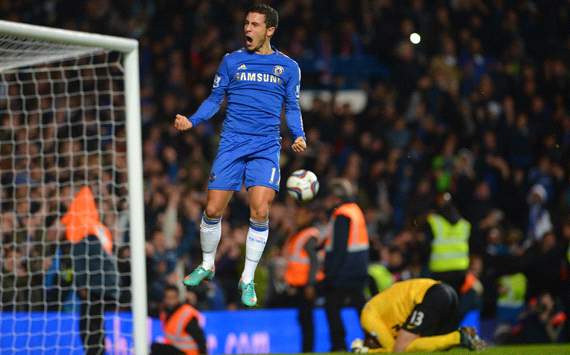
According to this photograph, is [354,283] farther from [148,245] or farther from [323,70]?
[323,70]

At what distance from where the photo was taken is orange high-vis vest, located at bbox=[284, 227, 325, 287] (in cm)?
1214

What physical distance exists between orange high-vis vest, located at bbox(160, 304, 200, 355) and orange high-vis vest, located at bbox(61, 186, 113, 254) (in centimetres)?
94

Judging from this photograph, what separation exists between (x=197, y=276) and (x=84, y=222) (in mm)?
2935

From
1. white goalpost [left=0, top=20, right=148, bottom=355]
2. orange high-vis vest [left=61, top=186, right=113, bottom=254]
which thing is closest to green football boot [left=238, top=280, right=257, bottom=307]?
white goalpost [left=0, top=20, right=148, bottom=355]

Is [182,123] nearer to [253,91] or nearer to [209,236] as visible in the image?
[253,91]

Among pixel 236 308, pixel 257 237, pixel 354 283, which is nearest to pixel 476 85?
pixel 236 308

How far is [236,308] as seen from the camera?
1370 centimetres

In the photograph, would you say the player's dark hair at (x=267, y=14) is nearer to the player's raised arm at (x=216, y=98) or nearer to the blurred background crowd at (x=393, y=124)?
the player's raised arm at (x=216, y=98)

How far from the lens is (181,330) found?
10820 mm

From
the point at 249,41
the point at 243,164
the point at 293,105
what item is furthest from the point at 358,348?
the point at 249,41

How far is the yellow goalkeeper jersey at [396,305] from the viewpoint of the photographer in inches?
381

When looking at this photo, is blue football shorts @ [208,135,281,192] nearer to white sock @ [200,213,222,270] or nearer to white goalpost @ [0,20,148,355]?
white sock @ [200,213,222,270]

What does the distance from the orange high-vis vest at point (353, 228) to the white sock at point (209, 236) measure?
2936 mm

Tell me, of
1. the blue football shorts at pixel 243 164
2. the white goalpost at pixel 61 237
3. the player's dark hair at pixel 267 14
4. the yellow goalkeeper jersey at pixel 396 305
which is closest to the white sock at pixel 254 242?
the blue football shorts at pixel 243 164
